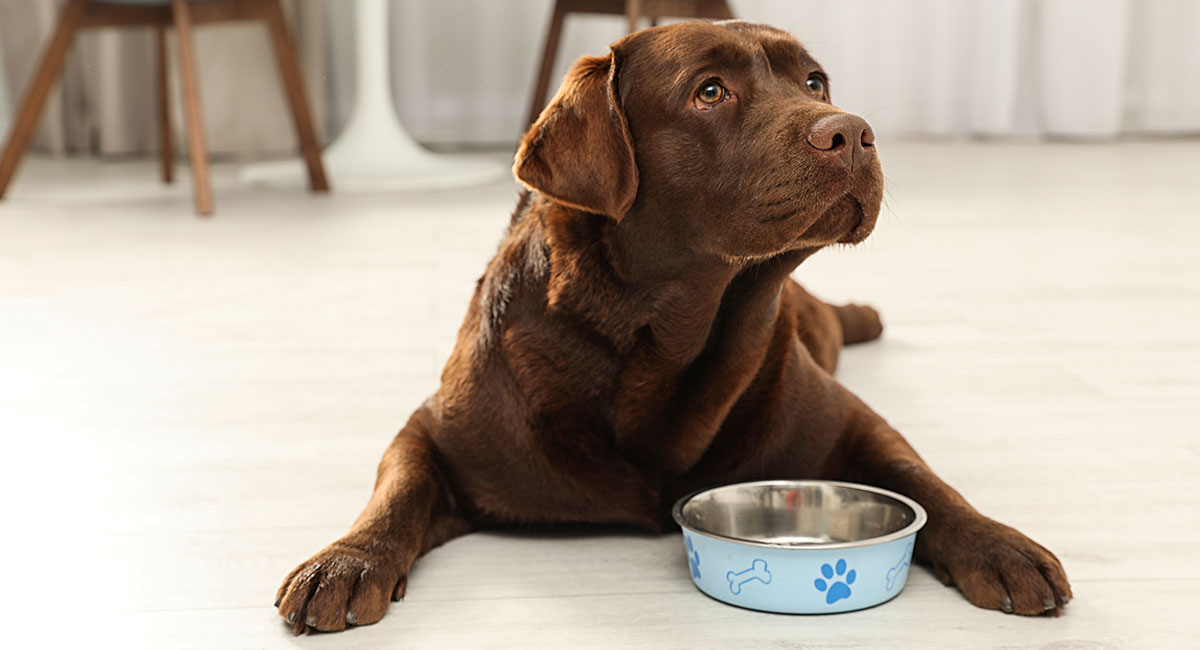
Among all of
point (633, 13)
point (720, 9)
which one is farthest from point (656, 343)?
point (720, 9)

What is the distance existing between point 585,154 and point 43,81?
11.4 ft

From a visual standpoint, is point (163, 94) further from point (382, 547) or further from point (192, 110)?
point (382, 547)

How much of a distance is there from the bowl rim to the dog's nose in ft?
1.19

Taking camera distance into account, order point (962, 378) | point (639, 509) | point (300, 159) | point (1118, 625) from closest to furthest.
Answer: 1. point (1118, 625)
2. point (639, 509)
3. point (962, 378)
4. point (300, 159)

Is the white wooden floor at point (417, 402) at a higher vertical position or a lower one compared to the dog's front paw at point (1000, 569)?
lower

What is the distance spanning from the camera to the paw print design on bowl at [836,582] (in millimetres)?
1336

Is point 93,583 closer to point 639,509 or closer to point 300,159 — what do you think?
point 639,509

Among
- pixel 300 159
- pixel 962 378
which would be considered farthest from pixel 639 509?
pixel 300 159

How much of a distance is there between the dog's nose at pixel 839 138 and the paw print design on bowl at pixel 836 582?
396mm

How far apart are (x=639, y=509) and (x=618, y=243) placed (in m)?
0.31

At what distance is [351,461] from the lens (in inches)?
74.6

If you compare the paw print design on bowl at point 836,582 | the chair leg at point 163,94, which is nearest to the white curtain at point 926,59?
the chair leg at point 163,94

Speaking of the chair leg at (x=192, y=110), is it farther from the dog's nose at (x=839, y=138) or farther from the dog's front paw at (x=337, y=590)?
the dog's nose at (x=839, y=138)

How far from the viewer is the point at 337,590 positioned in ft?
4.39
